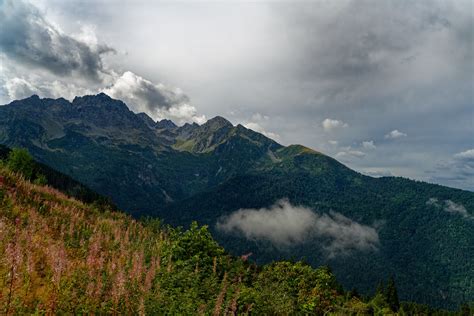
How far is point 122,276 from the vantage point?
304 inches

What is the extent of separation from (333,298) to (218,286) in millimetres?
5668

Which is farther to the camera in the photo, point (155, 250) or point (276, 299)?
point (155, 250)

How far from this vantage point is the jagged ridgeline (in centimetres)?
702

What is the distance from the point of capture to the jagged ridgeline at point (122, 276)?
7020 millimetres

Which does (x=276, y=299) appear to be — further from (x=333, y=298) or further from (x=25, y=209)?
(x=25, y=209)

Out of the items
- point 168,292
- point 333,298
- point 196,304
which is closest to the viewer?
point 196,304

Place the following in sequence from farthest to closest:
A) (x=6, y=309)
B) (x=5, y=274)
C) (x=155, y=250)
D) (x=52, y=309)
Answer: (x=155, y=250), (x=5, y=274), (x=52, y=309), (x=6, y=309)

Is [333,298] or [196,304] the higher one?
[196,304]

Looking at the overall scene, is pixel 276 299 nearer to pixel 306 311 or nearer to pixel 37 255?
pixel 306 311

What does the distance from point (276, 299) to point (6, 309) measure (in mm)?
7448

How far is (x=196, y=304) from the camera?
27.6 ft

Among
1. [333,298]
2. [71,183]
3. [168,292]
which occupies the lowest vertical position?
[71,183]

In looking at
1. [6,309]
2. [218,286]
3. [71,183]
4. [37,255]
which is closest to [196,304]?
[218,286]

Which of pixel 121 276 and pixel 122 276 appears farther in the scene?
pixel 122 276
